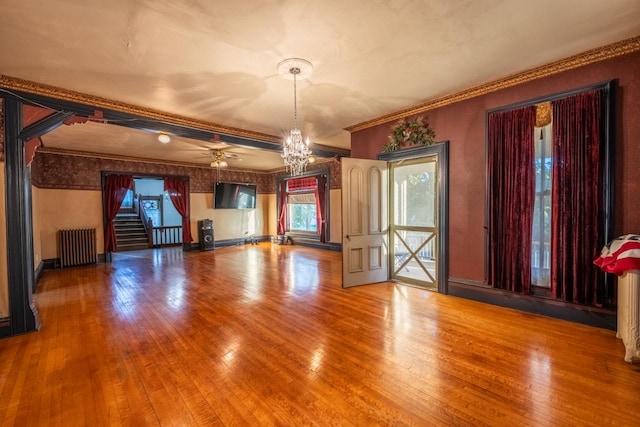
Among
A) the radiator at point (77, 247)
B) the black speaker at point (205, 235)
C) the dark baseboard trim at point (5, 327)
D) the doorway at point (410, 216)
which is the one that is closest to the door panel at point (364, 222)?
the doorway at point (410, 216)

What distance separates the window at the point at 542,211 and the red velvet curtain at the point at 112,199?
9256 millimetres

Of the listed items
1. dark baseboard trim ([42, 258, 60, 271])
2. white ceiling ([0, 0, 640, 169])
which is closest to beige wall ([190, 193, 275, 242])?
dark baseboard trim ([42, 258, 60, 271])

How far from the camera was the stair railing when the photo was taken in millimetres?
10387

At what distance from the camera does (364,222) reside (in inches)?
189

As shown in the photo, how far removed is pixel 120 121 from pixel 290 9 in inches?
130

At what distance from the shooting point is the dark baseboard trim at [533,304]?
119 inches

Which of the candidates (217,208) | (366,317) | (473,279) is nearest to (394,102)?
(473,279)

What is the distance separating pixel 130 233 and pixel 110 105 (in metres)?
8.02

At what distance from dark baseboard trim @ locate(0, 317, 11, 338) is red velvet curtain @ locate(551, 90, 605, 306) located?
6.17 metres

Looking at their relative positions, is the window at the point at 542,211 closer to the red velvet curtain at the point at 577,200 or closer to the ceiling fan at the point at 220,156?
the red velvet curtain at the point at 577,200

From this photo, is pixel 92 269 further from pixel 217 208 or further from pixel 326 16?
pixel 326 16

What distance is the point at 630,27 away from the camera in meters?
2.59

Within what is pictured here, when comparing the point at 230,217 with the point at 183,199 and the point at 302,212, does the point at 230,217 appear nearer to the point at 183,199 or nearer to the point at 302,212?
the point at 183,199

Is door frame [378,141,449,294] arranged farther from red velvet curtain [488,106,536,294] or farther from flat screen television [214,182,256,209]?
flat screen television [214,182,256,209]
